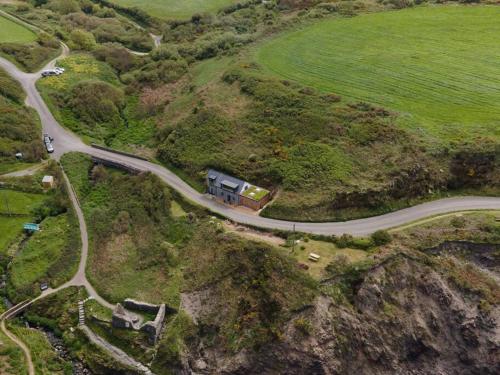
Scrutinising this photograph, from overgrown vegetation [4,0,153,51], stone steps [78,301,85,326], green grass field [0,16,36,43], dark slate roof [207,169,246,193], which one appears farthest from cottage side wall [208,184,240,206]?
green grass field [0,16,36,43]

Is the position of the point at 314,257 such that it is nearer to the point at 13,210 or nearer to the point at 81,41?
the point at 13,210

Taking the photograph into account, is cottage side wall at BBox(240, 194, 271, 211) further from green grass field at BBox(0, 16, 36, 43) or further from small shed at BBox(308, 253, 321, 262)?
green grass field at BBox(0, 16, 36, 43)

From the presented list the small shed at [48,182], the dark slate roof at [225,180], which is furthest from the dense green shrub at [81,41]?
the dark slate roof at [225,180]

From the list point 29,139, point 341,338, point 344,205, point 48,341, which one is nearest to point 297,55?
point 344,205

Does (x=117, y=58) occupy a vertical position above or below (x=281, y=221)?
above

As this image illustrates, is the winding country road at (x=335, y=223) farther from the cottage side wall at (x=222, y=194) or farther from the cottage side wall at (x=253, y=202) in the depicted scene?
the cottage side wall at (x=253, y=202)

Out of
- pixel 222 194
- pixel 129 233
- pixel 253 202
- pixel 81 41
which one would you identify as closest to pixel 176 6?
pixel 81 41
